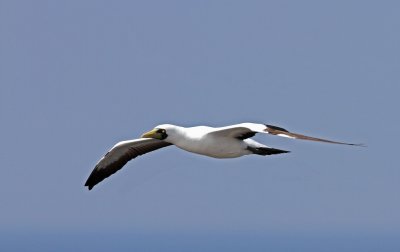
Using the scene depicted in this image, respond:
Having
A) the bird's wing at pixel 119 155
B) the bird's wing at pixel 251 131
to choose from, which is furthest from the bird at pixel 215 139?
the bird's wing at pixel 119 155

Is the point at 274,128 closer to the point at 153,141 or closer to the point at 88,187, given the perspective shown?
the point at 153,141

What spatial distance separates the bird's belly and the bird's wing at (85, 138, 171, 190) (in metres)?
4.97

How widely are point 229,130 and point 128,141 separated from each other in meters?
6.27

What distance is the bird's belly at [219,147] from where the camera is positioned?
115 feet

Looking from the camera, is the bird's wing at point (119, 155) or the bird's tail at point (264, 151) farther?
the bird's wing at point (119, 155)

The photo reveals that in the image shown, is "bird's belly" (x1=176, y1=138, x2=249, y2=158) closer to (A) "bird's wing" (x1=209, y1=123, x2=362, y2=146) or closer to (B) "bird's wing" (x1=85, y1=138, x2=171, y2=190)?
(A) "bird's wing" (x1=209, y1=123, x2=362, y2=146)

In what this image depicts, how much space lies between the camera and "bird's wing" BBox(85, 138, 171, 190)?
133 ft

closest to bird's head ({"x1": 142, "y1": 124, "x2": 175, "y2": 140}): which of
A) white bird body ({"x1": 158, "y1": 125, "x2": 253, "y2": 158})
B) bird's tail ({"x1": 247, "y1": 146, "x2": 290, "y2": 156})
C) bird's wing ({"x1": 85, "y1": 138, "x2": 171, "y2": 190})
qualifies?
white bird body ({"x1": 158, "y1": 125, "x2": 253, "y2": 158})

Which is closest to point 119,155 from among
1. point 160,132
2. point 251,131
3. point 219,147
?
point 160,132

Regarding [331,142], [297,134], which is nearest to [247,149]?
[297,134]

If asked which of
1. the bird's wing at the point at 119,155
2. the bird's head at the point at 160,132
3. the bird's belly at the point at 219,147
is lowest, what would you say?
the bird's belly at the point at 219,147

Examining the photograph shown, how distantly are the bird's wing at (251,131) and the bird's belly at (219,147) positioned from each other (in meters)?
0.21

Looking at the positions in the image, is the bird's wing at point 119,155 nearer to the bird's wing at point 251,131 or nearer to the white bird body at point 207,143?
the white bird body at point 207,143

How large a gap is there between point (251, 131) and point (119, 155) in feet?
24.4
